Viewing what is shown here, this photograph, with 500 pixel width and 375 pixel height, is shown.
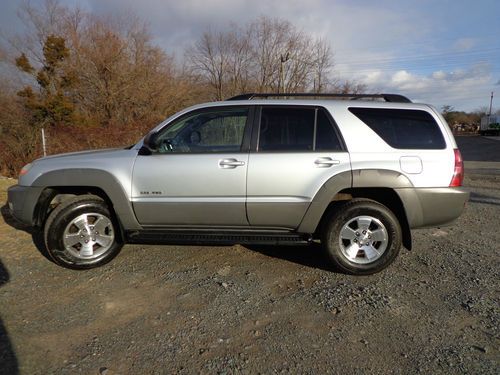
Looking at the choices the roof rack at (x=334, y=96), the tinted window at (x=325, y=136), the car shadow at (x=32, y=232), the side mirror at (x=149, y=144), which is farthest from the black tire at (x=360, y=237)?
the car shadow at (x=32, y=232)

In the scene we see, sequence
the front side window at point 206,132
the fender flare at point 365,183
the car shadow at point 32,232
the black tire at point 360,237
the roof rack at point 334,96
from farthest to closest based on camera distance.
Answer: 1. the car shadow at point 32,232
2. the roof rack at point 334,96
3. the front side window at point 206,132
4. the black tire at point 360,237
5. the fender flare at point 365,183

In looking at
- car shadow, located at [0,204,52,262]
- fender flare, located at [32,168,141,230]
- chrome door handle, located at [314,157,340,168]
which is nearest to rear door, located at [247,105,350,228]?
chrome door handle, located at [314,157,340,168]

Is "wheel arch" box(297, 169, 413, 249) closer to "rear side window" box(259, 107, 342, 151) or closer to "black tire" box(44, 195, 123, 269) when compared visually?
"rear side window" box(259, 107, 342, 151)

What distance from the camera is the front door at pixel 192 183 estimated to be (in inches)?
130

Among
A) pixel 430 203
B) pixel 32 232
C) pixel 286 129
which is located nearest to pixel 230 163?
pixel 286 129

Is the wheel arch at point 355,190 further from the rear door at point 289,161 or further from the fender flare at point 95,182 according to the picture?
the fender flare at point 95,182

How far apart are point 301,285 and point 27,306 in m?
2.56

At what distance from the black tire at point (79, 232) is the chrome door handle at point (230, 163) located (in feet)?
4.65

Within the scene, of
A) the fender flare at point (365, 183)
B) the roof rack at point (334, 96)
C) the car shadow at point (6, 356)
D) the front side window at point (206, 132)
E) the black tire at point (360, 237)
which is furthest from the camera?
the roof rack at point (334, 96)

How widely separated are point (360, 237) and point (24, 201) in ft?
12.1

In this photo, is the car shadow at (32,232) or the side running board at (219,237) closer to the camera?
the side running board at (219,237)

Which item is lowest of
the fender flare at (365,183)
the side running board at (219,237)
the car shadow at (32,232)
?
the car shadow at (32,232)

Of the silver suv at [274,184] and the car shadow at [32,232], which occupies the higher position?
the silver suv at [274,184]

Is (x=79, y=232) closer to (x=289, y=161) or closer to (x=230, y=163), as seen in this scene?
(x=230, y=163)
